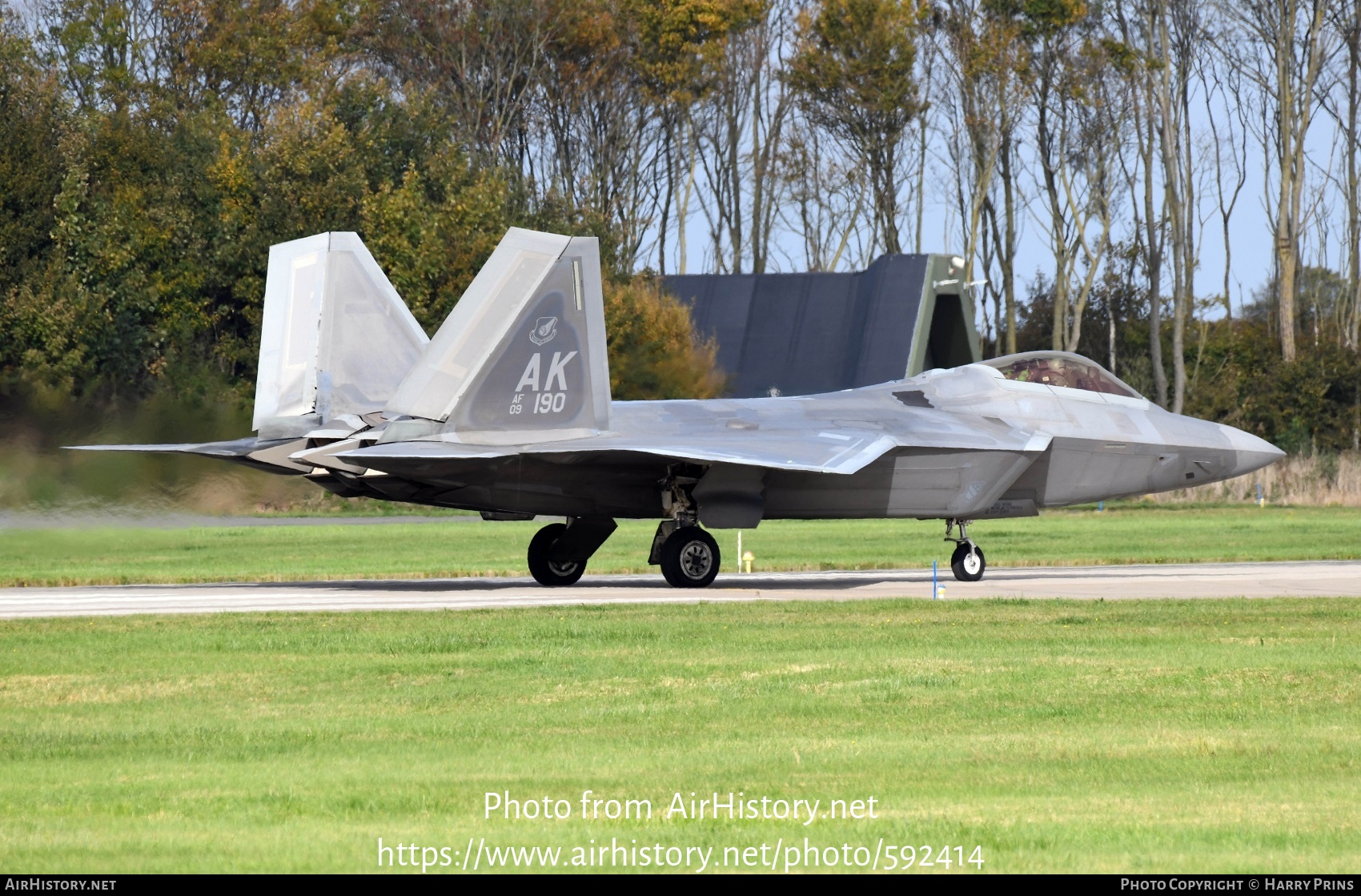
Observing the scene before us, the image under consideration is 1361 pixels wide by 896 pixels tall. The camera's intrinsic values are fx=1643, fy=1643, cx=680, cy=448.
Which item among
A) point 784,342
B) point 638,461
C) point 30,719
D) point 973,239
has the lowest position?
point 30,719

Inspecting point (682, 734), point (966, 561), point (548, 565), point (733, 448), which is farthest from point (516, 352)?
point (682, 734)

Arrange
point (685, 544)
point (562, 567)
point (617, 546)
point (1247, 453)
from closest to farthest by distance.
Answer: point (685, 544) → point (562, 567) → point (1247, 453) → point (617, 546)

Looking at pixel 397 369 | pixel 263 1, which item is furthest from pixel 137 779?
pixel 263 1

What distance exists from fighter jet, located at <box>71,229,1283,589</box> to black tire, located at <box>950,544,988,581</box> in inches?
1.2

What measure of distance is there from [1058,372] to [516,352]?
312 inches

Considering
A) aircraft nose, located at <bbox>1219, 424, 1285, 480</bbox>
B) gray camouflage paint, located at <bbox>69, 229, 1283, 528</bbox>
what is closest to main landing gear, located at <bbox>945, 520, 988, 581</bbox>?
gray camouflage paint, located at <bbox>69, 229, 1283, 528</bbox>

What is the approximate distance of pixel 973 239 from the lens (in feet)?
224

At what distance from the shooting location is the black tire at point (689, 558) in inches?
803

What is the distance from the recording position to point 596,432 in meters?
19.3

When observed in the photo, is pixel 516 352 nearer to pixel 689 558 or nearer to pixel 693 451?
pixel 693 451

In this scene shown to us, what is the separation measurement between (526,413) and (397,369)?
2710 mm

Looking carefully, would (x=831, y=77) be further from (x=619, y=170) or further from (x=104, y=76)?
(x=104, y=76)

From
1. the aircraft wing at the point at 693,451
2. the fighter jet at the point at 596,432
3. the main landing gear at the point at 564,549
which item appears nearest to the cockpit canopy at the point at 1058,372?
the fighter jet at the point at 596,432

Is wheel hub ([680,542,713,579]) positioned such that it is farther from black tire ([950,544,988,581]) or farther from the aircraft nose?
the aircraft nose
